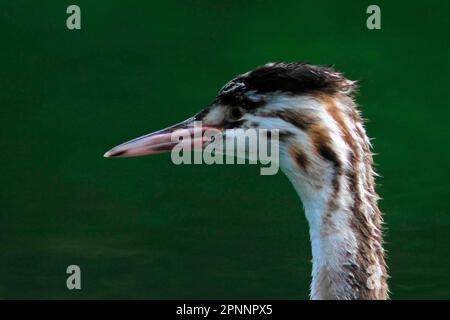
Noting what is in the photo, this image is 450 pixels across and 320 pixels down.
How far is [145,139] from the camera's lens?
7281mm

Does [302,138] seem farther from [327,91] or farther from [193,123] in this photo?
[193,123]

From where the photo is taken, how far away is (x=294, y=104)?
22.7 ft

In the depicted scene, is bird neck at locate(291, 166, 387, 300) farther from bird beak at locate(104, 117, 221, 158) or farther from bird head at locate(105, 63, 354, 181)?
bird beak at locate(104, 117, 221, 158)

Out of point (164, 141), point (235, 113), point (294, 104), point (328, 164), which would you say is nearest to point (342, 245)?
A: point (328, 164)

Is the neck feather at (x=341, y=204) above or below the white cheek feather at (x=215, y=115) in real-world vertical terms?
below

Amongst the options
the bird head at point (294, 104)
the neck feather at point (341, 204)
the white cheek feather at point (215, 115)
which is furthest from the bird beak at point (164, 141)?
the neck feather at point (341, 204)

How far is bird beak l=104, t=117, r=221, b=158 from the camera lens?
7246 mm

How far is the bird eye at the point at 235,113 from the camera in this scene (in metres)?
7.11

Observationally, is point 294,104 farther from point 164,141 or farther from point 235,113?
point 164,141

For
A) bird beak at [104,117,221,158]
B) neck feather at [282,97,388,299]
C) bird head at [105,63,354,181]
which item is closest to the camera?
neck feather at [282,97,388,299]

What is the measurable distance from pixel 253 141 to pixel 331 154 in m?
0.53

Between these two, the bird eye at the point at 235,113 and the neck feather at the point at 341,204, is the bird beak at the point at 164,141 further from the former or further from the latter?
the neck feather at the point at 341,204

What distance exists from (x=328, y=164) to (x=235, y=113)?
69cm

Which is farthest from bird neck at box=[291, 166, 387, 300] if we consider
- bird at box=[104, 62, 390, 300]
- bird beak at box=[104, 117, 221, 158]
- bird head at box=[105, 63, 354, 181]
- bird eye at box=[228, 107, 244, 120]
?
bird beak at box=[104, 117, 221, 158]
